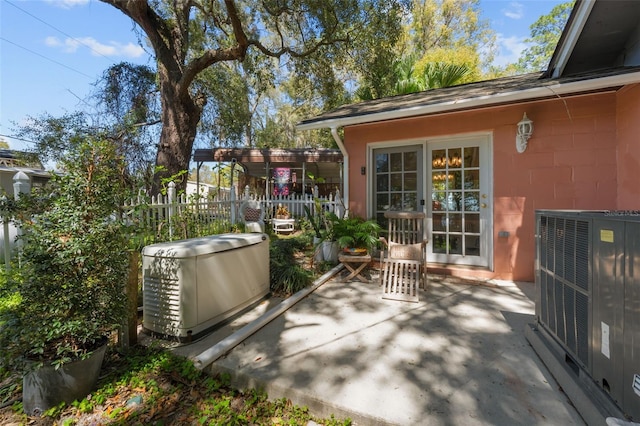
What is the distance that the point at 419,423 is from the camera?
1.51 meters

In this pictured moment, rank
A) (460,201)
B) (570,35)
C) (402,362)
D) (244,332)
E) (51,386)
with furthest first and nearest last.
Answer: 1. (460,201)
2. (570,35)
3. (244,332)
4. (402,362)
5. (51,386)

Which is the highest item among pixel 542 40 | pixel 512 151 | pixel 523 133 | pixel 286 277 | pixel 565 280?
pixel 542 40

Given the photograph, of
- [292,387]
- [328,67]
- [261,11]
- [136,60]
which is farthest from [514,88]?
[136,60]

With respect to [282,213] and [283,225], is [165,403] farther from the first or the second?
[282,213]

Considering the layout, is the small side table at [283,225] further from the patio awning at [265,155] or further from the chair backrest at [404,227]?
the chair backrest at [404,227]

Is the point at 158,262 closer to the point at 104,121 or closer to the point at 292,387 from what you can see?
the point at 292,387

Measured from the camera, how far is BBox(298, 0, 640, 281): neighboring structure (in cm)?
327

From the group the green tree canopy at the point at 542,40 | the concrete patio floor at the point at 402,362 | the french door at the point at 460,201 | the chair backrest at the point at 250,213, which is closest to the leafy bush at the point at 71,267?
the concrete patio floor at the point at 402,362

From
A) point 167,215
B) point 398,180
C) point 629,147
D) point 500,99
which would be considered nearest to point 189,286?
point 167,215

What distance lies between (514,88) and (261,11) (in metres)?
7.40

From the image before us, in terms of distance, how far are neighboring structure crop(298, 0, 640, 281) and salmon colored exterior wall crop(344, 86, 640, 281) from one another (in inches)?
0.5

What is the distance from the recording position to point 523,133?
12.3ft

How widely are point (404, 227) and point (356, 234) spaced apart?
75 centimetres

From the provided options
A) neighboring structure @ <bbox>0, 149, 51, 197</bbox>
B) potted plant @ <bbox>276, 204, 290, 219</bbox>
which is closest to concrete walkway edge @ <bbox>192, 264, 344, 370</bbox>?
potted plant @ <bbox>276, 204, 290, 219</bbox>
